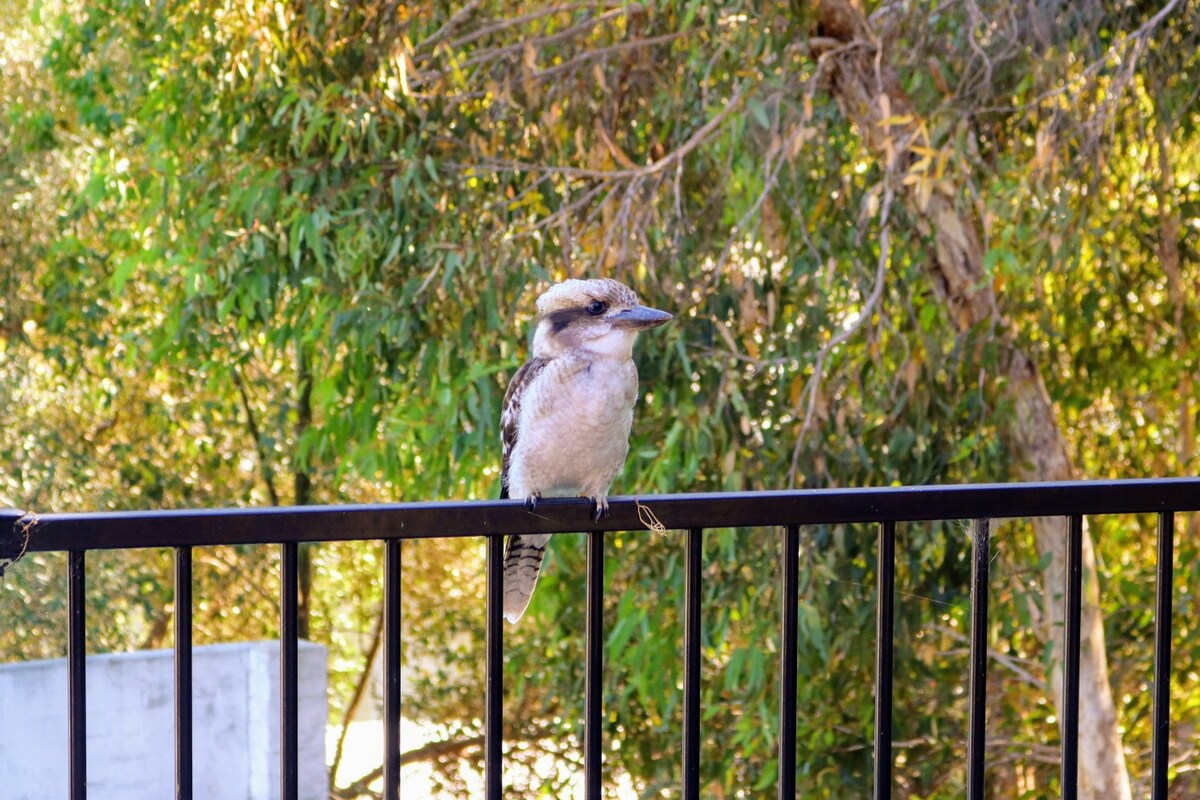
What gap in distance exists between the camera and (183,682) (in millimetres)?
1128

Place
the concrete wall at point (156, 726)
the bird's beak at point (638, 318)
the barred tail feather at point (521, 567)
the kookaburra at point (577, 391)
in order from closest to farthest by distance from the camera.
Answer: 1. the barred tail feather at point (521, 567)
2. the bird's beak at point (638, 318)
3. the kookaburra at point (577, 391)
4. the concrete wall at point (156, 726)

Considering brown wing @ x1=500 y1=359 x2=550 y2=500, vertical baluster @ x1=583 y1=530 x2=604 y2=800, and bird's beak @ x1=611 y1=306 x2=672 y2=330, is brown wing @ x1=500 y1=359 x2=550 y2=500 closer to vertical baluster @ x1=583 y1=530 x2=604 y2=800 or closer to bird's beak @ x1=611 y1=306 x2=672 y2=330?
bird's beak @ x1=611 y1=306 x2=672 y2=330

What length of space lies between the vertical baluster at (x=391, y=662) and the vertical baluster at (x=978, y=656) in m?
0.52

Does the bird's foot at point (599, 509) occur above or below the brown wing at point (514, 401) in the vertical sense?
below

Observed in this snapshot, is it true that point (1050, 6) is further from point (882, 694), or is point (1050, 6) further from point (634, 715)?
point (882, 694)

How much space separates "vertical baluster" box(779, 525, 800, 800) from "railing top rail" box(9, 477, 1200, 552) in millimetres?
34

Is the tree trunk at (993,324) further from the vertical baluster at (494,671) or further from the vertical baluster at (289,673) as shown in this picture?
the vertical baluster at (289,673)

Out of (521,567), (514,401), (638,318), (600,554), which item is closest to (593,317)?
(638,318)

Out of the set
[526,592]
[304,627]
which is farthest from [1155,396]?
[304,627]

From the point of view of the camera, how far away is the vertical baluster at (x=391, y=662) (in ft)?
3.89

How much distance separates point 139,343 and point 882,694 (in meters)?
4.62

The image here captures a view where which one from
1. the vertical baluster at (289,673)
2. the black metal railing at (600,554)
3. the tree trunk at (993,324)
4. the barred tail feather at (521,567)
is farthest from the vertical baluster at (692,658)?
the tree trunk at (993,324)

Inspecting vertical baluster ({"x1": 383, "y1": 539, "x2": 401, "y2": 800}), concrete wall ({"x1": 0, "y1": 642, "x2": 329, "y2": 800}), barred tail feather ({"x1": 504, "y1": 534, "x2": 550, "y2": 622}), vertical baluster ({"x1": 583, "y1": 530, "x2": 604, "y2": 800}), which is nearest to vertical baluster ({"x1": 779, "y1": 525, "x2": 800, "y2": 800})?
vertical baluster ({"x1": 583, "y1": 530, "x2": 604, "y2": 800})

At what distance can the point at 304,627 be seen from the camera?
8.60 m
